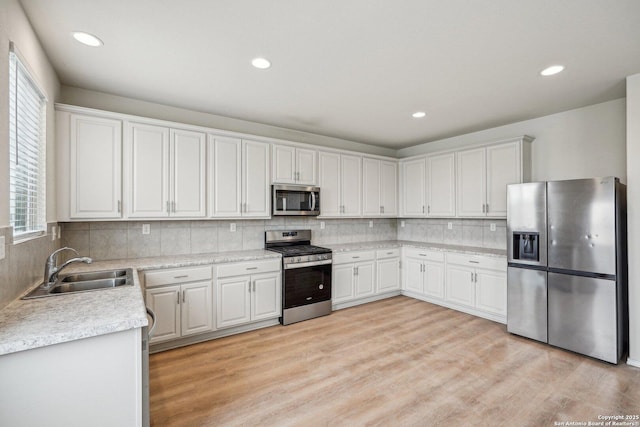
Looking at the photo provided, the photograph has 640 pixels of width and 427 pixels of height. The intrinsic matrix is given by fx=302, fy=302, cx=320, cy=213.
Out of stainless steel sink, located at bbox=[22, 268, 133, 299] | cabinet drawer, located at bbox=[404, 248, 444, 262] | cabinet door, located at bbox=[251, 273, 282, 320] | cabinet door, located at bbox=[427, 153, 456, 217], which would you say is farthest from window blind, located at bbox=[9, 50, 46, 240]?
cabinet door, located at bbox=[427, 153, 456, 217]

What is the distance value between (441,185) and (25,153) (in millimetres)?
4660

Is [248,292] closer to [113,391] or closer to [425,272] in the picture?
[113,391]

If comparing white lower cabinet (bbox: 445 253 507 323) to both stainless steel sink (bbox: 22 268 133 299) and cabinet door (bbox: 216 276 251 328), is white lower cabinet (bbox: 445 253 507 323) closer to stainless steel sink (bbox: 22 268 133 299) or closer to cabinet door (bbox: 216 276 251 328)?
cabinet door (bbox: 216 276 251 328)

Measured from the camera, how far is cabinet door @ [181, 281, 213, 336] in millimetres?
3055

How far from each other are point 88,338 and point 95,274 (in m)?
1.47

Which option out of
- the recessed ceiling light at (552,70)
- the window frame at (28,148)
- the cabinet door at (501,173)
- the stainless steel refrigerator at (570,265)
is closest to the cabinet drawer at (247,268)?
the window frame at (28,148)

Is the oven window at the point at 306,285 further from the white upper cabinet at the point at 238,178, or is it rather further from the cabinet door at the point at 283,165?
the cabinet door at the point at 283,165

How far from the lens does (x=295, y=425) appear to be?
6.41 ft

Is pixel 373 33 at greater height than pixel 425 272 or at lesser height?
greater

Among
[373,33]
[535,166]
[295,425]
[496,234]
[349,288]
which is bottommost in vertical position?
[295,425]

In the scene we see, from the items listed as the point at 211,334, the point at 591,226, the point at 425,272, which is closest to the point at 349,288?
the point at 425,272

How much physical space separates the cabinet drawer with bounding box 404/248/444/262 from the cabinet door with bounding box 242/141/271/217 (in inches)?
93.5

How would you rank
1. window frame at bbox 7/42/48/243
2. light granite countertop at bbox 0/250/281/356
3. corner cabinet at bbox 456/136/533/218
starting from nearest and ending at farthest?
light granite countertop at bbox 0/250/281/356, window frame at bbox 7/42/48/243, corner cabinet at bbox 456/136/533/218

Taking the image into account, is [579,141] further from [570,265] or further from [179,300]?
[179,300]
